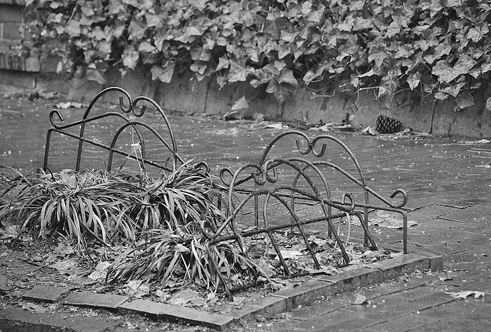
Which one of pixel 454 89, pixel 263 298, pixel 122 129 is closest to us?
pixel 263 298

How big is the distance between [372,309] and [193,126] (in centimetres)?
565

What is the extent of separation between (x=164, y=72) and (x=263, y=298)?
6.86 meters

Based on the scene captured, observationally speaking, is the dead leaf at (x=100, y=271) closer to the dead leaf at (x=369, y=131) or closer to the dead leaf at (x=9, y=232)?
the dead leaf at (x=9, y=232)

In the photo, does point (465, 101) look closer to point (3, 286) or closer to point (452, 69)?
point (452, 69)

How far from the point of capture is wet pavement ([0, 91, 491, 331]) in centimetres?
340

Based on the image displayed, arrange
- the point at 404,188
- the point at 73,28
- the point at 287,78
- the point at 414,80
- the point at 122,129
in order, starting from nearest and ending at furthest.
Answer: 1. the point at 122,129
2. the point at 404,188
3. the point at 414,80
4. the point at 287,78
5. the point at 73,28

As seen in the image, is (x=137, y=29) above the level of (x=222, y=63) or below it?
above

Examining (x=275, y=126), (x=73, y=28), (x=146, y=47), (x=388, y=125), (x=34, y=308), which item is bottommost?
(x=34, y=308)

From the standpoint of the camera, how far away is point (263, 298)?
3.51 metres

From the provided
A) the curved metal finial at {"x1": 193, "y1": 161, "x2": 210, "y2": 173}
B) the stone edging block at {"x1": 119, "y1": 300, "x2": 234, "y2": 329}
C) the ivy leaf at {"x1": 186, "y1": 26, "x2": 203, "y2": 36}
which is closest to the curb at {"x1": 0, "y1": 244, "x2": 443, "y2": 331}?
the stone edging block at {"x1": 119, "y1": 300, "x2": 234, "y2": 329}

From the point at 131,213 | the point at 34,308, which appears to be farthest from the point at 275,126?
the point at 34,308

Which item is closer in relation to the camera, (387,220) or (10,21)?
(387,220)

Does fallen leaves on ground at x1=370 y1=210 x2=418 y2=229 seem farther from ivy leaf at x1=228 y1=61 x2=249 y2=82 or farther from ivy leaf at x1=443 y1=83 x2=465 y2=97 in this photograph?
ivy leaf at x1=228 y1=61 x2=249 y2=82

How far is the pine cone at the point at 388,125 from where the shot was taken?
26.7ft
